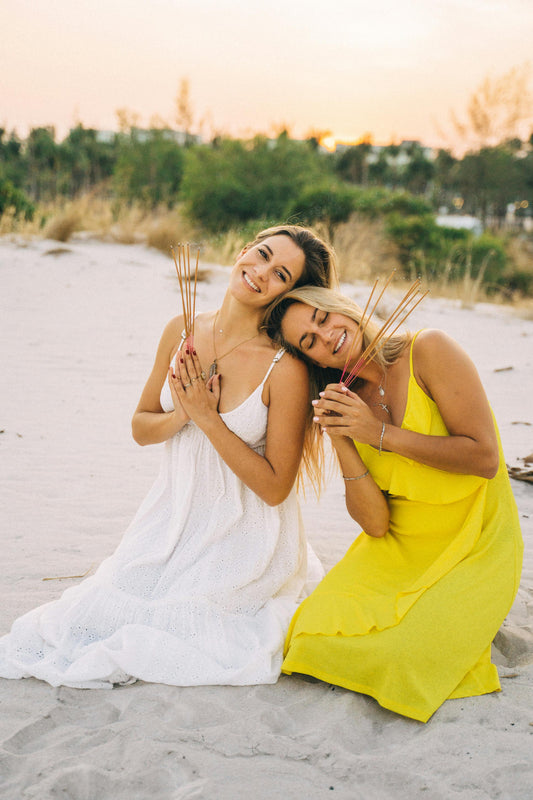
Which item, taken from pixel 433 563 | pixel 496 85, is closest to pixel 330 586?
pixel 433 563

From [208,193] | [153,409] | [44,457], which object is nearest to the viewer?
[153,409]

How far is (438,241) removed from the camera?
15.7 meters

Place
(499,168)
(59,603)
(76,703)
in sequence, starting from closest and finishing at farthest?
(76,703)
(59,603)
(499,168)

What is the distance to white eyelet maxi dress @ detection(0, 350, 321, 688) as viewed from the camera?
2369 millimetres

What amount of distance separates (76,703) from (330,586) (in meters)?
0.97

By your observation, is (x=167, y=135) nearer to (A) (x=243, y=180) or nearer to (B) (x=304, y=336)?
(A) (x=243, y=180)

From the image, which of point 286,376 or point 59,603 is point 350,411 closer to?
point 286,376

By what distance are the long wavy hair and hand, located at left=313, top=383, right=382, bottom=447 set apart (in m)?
0.26

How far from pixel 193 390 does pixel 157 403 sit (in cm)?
42

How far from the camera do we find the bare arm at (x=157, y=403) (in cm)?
267

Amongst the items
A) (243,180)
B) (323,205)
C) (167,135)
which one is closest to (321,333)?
(323,205)

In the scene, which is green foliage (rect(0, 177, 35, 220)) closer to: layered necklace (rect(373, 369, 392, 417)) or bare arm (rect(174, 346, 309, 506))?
bare arm (rect(174, 346, 309, 506))

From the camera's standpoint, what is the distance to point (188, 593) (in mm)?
2537

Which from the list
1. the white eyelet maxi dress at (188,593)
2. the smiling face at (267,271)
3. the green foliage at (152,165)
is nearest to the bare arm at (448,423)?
the white eyelet maxi dress at (188,593)
